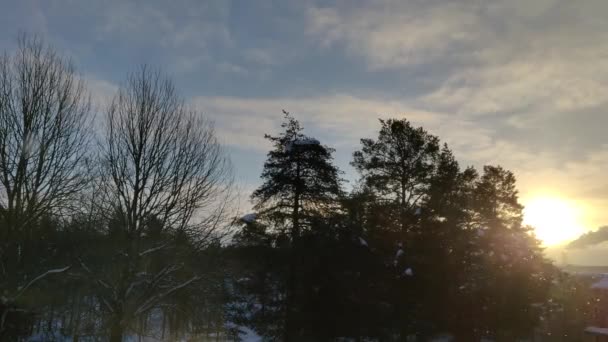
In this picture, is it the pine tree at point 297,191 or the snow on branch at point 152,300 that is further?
the pine tree at point 297,191

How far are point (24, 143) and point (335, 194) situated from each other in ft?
43.1

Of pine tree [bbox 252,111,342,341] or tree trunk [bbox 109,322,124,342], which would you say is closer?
tree trunk [bbox 109,322,124,342]

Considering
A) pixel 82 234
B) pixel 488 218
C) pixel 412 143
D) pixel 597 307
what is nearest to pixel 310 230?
pixel 412 143

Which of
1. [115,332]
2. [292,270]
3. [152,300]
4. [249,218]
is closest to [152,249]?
[152,300]

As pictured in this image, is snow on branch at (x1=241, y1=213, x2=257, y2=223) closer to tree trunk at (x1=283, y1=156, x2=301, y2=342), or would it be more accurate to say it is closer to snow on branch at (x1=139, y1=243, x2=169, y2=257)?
tree trunk at (x1=283, y1=156, x2=301, y2=342)

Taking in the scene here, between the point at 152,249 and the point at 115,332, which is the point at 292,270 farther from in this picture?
the point at 115,332

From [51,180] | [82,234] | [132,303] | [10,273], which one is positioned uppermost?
[51,180]

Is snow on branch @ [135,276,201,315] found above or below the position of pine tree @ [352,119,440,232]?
below

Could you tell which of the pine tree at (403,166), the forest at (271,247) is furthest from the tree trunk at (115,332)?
the pine tree at (403,166)

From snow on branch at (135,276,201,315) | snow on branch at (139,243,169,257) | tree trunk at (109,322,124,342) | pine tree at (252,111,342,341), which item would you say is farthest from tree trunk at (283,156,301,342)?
tree trunk at (109,322,124,342)

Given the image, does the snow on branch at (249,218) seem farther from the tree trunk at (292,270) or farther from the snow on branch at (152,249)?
A: the snow on branch at (152,249)

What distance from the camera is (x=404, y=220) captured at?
23562 mm

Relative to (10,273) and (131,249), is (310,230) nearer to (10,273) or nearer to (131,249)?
(131,249)

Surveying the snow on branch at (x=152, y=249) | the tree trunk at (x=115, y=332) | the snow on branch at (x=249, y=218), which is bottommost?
the tree trunk at (x=115, y=332)
